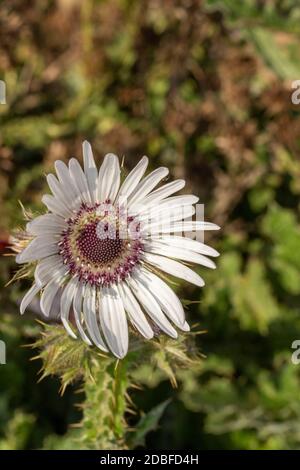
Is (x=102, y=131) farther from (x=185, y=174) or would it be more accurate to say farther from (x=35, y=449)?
(x=35, y=449)

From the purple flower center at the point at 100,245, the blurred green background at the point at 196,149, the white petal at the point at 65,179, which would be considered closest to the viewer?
the white petal at the point at 65,179

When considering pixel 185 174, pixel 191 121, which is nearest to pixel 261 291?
pixel 185 174

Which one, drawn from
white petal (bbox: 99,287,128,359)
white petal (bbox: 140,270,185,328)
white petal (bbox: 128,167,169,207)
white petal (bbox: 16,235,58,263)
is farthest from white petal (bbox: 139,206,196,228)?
white petal (bbox: 16,235,58,263)

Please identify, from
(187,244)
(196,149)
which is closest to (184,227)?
(187,244)

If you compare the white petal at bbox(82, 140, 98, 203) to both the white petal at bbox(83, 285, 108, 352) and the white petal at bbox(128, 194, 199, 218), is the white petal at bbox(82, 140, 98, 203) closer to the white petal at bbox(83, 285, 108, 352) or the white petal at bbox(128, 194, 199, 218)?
the white petal at bbox(128, 194, 199, 218)

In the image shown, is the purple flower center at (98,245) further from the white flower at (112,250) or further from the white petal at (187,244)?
the white petal at (187,244)

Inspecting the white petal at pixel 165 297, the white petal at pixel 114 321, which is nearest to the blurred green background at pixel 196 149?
the white petal at pixel 114 321
